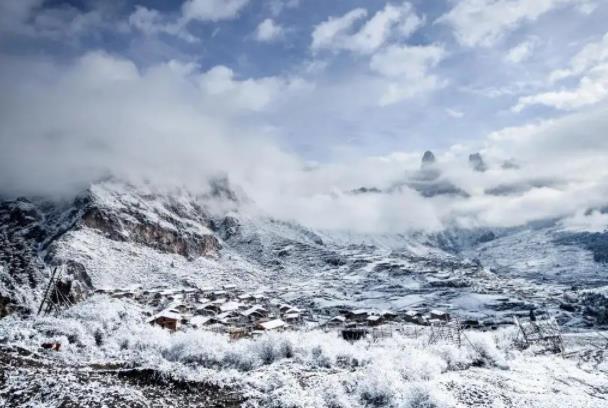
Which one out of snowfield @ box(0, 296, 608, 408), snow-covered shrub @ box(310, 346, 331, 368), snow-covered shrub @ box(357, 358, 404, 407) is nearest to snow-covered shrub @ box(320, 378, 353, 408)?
snowfield @ box(0, 296, 608, 408)

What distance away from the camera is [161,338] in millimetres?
28078

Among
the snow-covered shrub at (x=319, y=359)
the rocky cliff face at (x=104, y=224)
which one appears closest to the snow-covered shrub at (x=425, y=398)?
the snow-covered shrub at (x=319, y=359)

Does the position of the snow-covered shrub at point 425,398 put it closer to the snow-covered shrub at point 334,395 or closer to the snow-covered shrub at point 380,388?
the snow-covered shrub at point 380,388

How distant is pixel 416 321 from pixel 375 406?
7273 cm

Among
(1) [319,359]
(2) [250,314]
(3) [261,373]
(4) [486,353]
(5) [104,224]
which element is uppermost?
(5) [104,224]

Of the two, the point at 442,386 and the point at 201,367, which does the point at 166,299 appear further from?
the point at 442,386

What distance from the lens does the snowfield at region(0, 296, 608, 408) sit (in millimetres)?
17391

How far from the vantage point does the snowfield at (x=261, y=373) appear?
17.4m

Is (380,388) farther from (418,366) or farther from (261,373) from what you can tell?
(261,373)

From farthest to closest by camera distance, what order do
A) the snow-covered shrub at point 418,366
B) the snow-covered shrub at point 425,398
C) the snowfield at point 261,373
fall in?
the snow-covered shrub at point 418,366 < the snowfield at point 261,373 < the snow-covered shrub at point 425,398

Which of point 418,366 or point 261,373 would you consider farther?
point 418,366

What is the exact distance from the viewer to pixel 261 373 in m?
21.5

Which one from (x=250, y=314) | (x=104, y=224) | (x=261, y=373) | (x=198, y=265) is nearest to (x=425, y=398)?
(x=261, y=373)

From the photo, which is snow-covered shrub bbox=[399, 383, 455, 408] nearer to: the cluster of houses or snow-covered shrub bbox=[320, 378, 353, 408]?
snow-covered shrub bbox=[320, 378, 353, 408]
